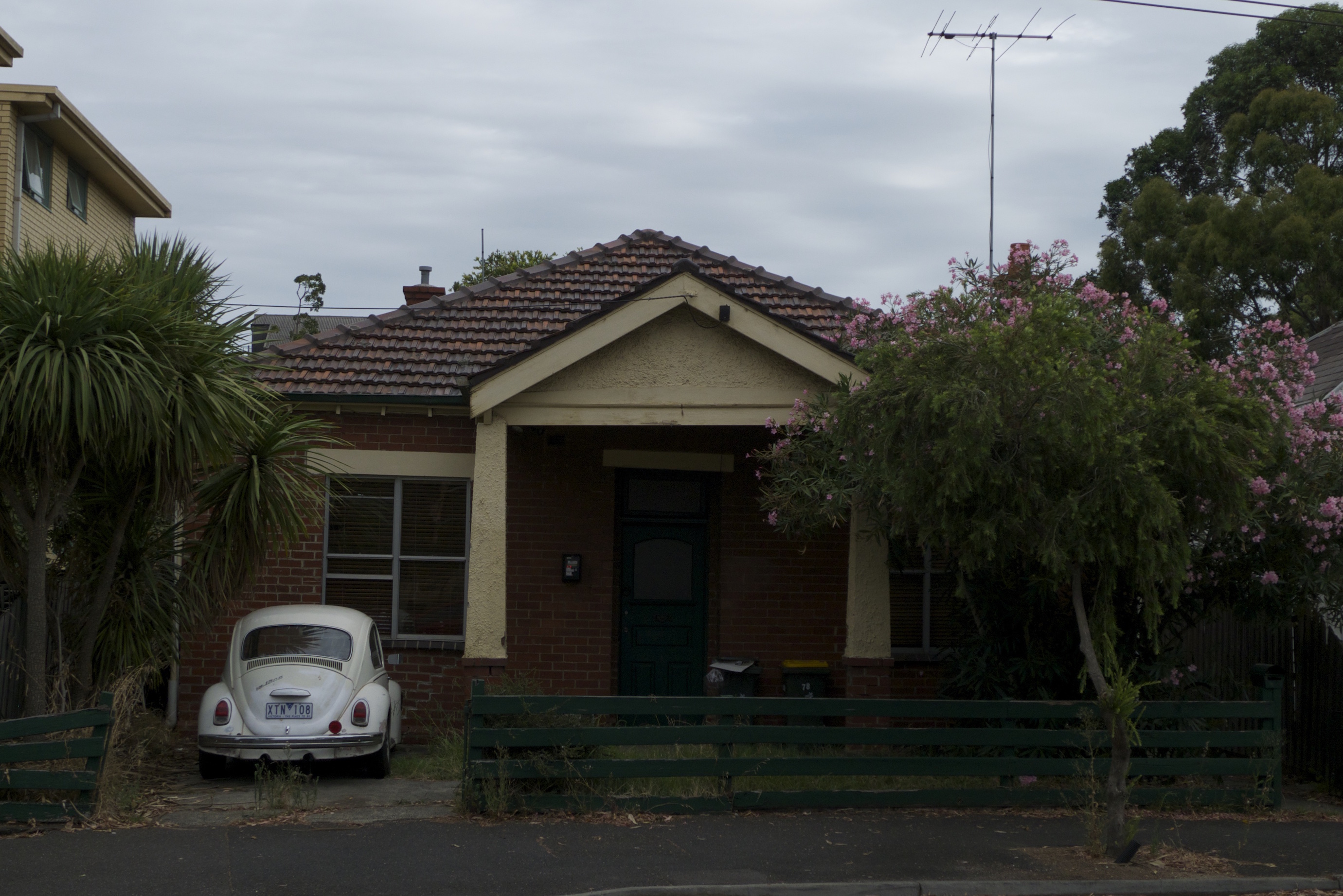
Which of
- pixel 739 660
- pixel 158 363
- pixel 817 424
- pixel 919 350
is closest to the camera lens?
pixel 919 350

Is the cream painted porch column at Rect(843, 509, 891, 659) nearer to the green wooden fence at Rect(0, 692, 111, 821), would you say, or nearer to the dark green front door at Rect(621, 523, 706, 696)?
the dark green front door at Rect(621, 523, 706, 696)

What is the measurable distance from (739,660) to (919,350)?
5.55m

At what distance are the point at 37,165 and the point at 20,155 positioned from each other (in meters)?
1.20

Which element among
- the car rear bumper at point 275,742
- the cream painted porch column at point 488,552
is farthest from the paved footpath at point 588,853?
the cream painted porch column at point 488,552

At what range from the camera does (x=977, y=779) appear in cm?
948

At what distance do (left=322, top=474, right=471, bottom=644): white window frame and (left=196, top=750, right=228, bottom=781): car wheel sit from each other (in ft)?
8.34

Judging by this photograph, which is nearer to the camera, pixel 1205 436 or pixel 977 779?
pixel 1205 436

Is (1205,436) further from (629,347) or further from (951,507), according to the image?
(629,347)

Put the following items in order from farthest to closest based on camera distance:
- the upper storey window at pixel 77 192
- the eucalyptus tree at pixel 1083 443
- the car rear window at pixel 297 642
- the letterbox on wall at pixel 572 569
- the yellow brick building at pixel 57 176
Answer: the upper storey window at pixel 77 192 < the yellow brick building at pixel 57 176 < the letterbox on wall at pixel 572 569 < the car rear window at pixel 297 642 < the eucalyptus tree at pixel 1083 443

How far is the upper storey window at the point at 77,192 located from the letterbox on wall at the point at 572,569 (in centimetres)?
1496

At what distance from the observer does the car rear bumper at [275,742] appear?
9.36m

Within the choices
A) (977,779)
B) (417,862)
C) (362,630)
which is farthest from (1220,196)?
(417,862)

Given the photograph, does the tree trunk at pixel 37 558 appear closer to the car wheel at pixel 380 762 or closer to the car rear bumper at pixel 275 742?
the car rear bumper at pixel 275 742

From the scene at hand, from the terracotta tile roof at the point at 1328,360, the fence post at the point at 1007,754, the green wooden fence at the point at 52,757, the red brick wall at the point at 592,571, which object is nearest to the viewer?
the green wooden fence at the point at 52,757
